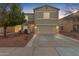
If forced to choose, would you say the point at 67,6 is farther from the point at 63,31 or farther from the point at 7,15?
the point at 7,15

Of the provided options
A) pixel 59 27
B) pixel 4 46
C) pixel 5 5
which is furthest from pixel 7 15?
pixel 59 27

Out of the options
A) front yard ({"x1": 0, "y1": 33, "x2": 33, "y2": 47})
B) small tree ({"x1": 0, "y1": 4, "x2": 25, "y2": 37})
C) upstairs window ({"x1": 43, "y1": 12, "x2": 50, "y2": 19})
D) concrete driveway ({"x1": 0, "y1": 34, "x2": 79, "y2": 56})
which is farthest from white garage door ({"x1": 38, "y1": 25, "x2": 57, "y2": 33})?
small tree ({"x1": 0, "y1": 4, "x2": 25, "y2": 37})

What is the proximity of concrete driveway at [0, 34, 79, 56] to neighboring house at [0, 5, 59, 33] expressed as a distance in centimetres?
22

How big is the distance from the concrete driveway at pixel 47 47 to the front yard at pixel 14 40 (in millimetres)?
119

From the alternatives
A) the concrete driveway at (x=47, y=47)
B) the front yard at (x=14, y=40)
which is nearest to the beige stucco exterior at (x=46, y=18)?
the concrete driveway at (x=47, y=47)

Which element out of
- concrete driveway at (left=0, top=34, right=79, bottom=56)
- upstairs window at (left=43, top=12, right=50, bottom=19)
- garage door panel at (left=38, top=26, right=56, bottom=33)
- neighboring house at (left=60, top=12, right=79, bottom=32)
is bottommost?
concrete driveway at (left=0, top=34, right=79, bottom=56)

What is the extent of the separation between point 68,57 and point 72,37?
70cm

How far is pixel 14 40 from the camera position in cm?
1040

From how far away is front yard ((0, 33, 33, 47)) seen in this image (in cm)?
1034

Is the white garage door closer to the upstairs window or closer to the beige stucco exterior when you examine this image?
the beige stucco exterior

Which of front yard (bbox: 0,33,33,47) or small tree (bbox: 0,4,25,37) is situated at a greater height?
small tree (bbox: 0,4,25,37)

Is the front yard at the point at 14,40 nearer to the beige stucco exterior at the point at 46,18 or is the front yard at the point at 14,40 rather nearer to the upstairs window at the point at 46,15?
the beige stucco exterior at the point at 46,18

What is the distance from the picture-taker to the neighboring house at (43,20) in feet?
34.1

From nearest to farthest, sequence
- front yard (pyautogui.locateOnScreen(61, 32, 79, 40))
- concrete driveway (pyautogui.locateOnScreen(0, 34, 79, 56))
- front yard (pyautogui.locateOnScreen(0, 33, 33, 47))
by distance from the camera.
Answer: concrete driveway (pyautogui.locateOnScreen(0, 34, 79, 56)), front yard (pyautogui.locateOnScreen(0, 33, 33, 47)), front yard (pyautogui.locateOnScreen(61, 32, 79, 40))
